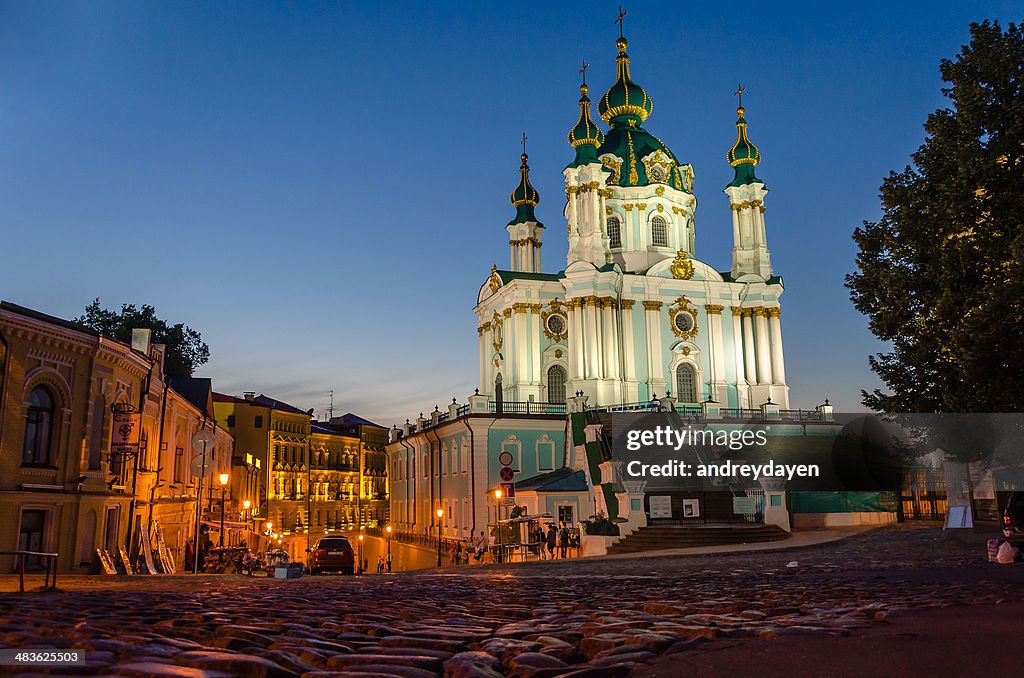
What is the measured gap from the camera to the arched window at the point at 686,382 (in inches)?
2229

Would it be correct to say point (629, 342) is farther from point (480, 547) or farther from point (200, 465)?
point (200, 465)

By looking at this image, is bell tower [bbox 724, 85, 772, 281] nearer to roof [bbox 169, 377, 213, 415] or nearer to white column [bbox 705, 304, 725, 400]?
white column [bbox 705, 304, 725, 400]

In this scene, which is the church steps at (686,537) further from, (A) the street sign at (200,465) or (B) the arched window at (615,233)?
(B) the arched window at (615,233)

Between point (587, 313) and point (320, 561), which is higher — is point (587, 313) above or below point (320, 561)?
above

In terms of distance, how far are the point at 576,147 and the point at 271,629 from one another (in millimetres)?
56183

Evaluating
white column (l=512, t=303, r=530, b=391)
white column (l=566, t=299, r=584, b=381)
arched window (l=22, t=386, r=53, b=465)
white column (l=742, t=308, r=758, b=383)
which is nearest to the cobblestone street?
arched window (l=22, t=386, r=53, b=465)

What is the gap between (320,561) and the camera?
3153 cm

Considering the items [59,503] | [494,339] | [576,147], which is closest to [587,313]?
[494,339]

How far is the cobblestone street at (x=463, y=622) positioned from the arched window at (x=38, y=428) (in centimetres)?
1259

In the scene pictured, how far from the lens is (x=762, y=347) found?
2291 inches

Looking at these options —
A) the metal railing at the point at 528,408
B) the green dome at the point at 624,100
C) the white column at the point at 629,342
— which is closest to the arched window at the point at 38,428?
the metal railing at the point at 528,408

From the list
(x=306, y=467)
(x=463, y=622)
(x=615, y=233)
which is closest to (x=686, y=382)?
(x=615, y=233)

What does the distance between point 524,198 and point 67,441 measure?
49.5 metres

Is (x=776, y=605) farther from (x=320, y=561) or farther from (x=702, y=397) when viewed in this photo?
(x=702, y=397)
